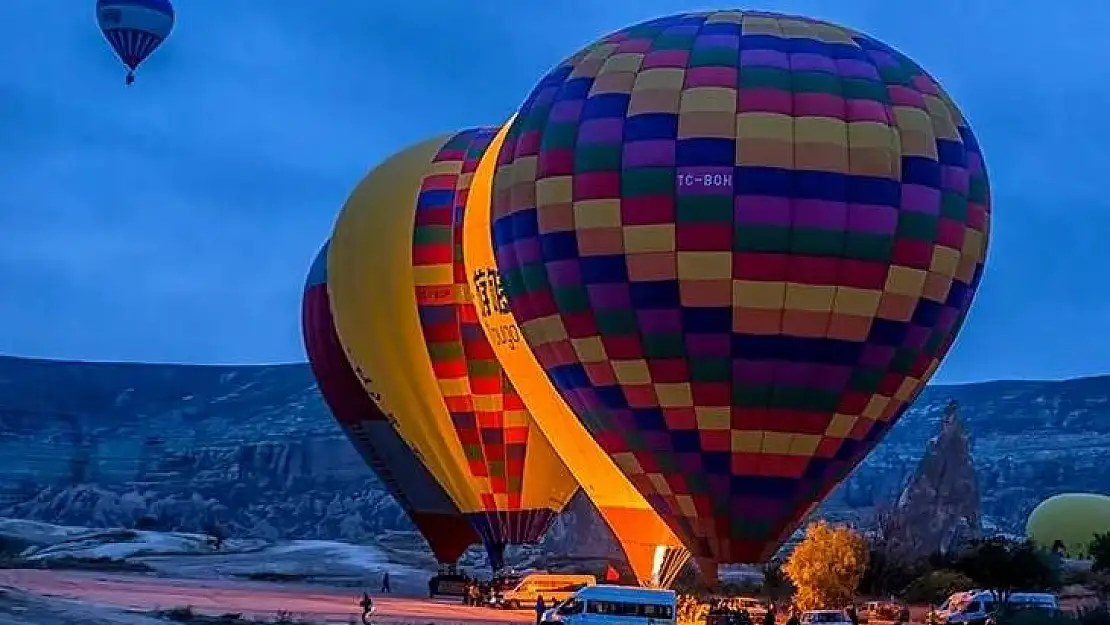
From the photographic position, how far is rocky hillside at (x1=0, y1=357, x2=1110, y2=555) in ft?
323

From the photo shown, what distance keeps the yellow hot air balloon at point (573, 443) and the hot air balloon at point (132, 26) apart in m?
17.0

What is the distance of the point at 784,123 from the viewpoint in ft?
74.7

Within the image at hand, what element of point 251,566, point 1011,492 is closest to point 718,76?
point 251,566

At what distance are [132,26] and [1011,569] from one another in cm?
2670

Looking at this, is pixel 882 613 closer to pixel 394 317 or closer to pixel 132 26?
pixel 394 317

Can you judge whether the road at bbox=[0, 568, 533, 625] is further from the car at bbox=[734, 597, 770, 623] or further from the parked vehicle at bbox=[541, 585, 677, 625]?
the car at bbox=[734, 597, 770, 623]

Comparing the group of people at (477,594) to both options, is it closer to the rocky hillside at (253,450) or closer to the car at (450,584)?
the car at (450,584)

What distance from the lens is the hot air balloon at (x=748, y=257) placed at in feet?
74.4

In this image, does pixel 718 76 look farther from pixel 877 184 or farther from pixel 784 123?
pixel 877 184

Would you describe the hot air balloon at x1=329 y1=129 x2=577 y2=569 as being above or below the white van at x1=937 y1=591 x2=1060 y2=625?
above

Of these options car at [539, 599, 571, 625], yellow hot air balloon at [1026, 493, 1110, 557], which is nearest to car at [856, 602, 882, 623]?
car at [539, 599, 571, 625]

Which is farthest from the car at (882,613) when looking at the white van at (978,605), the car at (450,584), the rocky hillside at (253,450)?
the rocky hillside at (253,450)

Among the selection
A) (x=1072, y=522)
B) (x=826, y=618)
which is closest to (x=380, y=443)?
(x=826, y=618)

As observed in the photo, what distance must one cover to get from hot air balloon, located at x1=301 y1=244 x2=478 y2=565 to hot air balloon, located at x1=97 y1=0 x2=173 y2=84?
9710 millimetres
